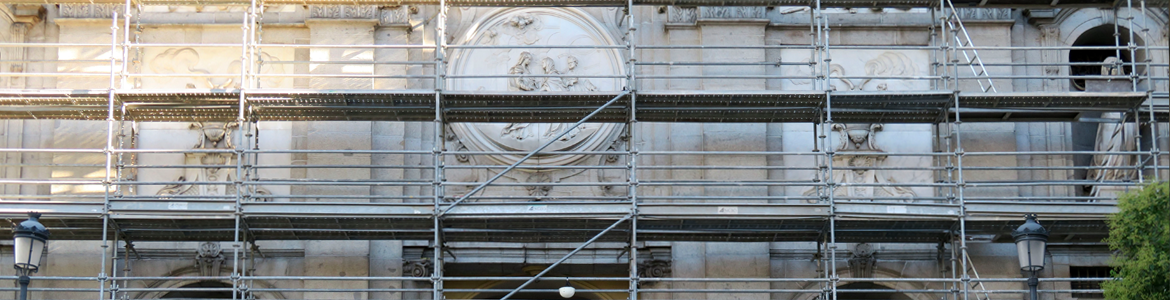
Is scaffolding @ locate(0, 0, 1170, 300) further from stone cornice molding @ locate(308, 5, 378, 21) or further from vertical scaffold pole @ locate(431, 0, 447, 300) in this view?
stone cornice molding @ locate(308, 5, 378, 21)

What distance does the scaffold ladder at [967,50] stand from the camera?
67.4 feet

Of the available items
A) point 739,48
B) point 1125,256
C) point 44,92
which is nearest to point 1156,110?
point 1125,256

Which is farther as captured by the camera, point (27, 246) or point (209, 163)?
point (209, 163)

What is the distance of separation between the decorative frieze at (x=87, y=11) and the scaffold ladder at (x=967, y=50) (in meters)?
11.4

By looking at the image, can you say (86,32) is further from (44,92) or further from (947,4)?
(947,4)

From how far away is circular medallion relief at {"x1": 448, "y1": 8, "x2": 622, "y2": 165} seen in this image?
21406 millimetres

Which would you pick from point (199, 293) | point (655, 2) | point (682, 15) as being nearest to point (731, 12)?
point (682, 15)

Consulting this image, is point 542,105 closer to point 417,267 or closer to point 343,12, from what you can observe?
point 417,267

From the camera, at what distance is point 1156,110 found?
2033 centimetres

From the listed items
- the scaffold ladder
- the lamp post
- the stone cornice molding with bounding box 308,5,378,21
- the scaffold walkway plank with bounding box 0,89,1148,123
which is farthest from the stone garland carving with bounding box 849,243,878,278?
the lamp post

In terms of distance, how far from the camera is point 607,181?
21.3 metres

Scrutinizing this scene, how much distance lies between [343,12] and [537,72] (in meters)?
2.80

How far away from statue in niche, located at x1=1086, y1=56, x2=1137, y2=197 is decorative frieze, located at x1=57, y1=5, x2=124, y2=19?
13.6 meters

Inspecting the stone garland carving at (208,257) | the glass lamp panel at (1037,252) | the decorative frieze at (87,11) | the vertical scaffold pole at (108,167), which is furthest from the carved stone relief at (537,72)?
the glass lamp panel at (1037,252)
